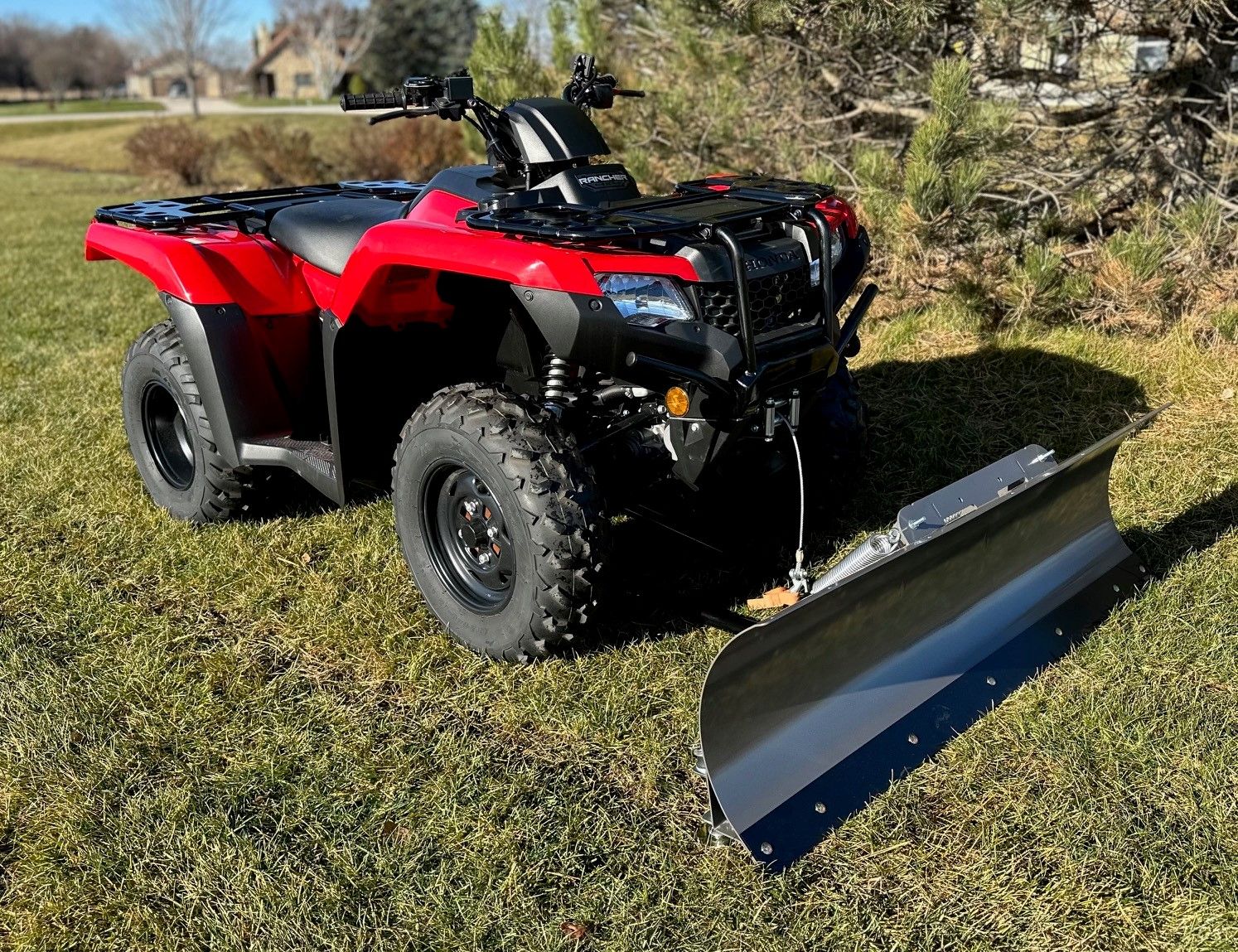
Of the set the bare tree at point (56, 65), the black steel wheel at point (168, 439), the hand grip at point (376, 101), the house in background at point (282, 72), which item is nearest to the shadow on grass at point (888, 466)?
the hand grip at point (376, 101)

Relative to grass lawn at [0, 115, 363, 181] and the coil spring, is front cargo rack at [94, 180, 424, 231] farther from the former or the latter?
grass lawn at [0, 115, 363, 181]

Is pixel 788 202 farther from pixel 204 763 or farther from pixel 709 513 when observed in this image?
pixel 204 763

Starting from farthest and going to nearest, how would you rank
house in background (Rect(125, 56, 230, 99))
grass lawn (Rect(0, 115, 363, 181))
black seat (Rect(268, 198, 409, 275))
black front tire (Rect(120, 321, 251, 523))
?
house in background (Rect(125, 56, 230, 99)) < grass lawn (Rect(0, 115, 363, 181)) < black front tire (Rect(120, 321, 251, 523)) < black seat (Rect(268, 198, 409, 275))

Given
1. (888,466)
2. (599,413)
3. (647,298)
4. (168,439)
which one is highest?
(647,298)

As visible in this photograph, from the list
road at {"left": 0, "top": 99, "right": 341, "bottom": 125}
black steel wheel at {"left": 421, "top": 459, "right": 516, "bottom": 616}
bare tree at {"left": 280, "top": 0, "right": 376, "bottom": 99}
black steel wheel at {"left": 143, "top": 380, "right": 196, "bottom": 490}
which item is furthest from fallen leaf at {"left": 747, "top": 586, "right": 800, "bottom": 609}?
bare tree at {"left": 280, "top": 0, "right": 376, "bottom": 99}

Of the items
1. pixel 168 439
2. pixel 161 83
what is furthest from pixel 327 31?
pixel 168 439

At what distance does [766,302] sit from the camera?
10.1 feet

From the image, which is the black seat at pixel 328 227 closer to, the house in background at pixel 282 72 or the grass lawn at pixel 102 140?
the grass lawn at pixel 102 140

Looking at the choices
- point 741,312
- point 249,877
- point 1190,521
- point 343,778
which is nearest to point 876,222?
point 1190,521

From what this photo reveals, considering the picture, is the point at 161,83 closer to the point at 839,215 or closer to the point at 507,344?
the point at 507,344

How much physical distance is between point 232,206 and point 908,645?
292 centimetres

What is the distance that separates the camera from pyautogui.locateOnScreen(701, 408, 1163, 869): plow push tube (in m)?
2.57

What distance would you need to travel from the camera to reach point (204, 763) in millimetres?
3000

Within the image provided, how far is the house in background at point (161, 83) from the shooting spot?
7881cm
